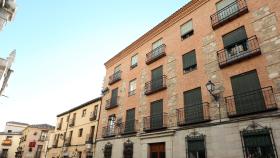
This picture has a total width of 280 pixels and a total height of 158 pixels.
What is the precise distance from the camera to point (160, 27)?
696 inches

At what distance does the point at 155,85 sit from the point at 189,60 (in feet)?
10.4

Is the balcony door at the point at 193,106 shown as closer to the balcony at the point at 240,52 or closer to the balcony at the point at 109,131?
the balcony at the point at 240,52

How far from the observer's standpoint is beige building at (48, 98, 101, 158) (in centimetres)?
2234

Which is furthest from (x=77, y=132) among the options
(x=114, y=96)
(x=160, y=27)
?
(x=160, y=27)

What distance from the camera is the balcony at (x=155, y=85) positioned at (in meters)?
15.0

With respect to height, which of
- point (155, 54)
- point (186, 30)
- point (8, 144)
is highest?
point (186, 30)

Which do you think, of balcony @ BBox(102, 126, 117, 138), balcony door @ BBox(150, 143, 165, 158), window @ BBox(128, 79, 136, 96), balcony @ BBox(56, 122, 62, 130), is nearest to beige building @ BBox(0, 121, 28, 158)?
balcony @ BBox(56, 122, 62, 130)

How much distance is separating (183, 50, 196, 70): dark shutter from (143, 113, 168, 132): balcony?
11.2 ft

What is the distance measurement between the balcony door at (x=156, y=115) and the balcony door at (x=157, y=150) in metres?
1.14

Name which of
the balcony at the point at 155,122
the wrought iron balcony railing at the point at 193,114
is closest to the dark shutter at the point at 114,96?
the balcony at the point at 155,122

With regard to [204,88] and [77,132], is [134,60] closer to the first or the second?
[204,88]

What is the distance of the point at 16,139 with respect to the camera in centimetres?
5609

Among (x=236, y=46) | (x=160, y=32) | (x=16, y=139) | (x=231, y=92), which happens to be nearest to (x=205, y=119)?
(x=231, y=92)

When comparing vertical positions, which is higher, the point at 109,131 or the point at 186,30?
the point at 186,30
